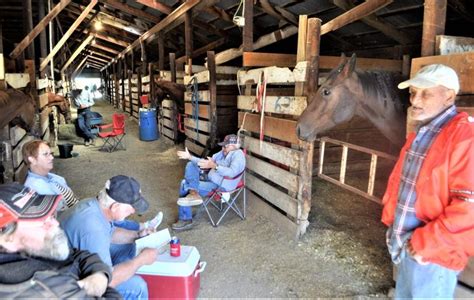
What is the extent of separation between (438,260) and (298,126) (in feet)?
5.90

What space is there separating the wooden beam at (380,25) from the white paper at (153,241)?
376 cm

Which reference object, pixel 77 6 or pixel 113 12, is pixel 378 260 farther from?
pixel 77 6

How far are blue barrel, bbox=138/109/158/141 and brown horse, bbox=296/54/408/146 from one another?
769 cm

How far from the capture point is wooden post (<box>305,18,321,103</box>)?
347 centimetres

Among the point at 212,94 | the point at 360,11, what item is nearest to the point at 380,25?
the point at 360,11

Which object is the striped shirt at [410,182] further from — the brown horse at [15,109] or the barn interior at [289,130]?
the brown horse at [15,109]

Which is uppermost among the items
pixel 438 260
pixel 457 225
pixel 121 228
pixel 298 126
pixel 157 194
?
pixel 298 126

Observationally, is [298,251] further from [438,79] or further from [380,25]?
[380,25]

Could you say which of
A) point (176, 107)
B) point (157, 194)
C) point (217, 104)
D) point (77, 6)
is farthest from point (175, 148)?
point (77, 6)

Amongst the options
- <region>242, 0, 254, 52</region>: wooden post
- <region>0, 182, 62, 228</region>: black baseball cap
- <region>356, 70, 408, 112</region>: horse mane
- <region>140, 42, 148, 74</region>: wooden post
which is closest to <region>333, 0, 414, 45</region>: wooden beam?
<region>242, 0, 254, 52</region>: wooden post

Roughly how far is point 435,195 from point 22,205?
1712 mm

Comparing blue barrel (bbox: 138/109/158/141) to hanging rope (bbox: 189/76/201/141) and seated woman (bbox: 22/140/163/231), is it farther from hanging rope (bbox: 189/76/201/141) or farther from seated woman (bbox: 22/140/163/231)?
seated woman (bbox: 22/140/163/231)

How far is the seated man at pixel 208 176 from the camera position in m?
4.06

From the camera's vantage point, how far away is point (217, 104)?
6.75 metres
